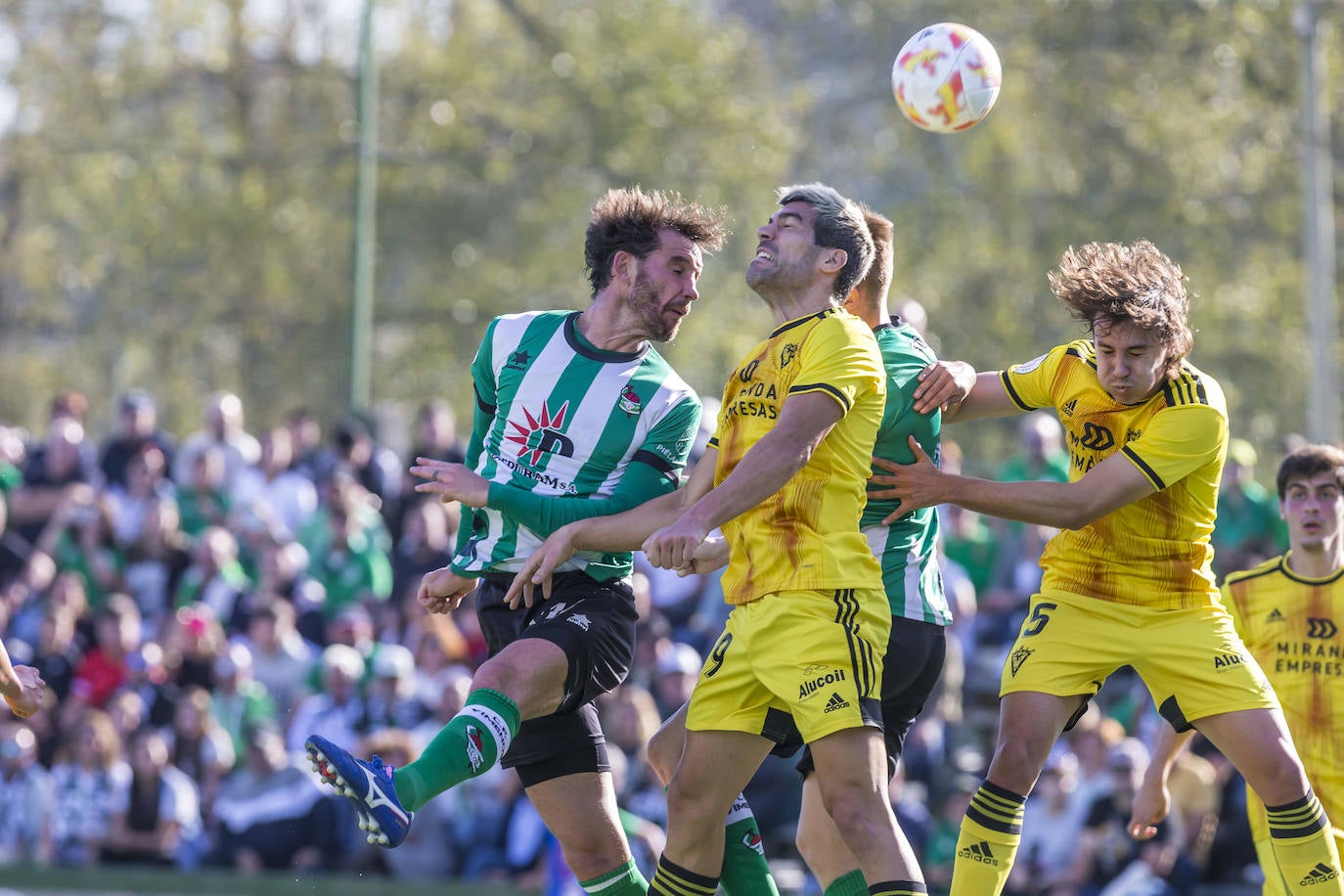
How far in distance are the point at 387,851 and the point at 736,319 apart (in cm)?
1395

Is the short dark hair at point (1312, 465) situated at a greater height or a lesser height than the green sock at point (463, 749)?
greater

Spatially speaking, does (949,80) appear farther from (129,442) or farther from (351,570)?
(129,442)

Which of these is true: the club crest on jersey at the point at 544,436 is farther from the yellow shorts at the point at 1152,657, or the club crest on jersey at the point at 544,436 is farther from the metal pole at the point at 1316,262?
the metal pole at the point at 1316,262

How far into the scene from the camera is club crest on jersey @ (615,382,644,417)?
641 centimetres

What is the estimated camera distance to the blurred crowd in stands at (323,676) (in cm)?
1098

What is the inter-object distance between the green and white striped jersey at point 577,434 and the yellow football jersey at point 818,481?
26.9 inches

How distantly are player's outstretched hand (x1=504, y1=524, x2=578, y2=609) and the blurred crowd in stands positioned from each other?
3663mm

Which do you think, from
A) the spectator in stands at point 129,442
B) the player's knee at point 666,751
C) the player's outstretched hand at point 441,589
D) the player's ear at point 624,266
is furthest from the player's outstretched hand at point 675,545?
the spectator in stands at point 129,442

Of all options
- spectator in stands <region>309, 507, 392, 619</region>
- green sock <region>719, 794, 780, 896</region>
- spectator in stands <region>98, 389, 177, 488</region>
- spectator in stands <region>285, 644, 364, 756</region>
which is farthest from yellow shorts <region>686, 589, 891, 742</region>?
spectator in stands <region>98, 389, 177, 488</region>

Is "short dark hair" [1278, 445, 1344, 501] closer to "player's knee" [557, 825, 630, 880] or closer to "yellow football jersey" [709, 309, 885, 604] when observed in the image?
"yellow football jersey" [709, 309, 885, 604]

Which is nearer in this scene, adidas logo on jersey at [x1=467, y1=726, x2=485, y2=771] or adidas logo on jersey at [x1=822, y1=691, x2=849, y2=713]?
adidas logo on jersey at [x1=822, y1=691, x2=849, y2=713]

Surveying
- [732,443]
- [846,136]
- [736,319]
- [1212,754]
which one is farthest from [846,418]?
[846,136]

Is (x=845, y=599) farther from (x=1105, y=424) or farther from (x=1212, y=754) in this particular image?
(x=1212, y=754)

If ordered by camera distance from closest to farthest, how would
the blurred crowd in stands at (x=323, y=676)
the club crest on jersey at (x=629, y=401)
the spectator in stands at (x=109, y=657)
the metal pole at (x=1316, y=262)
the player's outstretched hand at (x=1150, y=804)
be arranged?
the club crest on jersey at (x=629, y=401), the player's outstretched hand at (x=1150, y=804), the blurred crowd in stands at (x=323, y=676), the spectator in stands at (x=109, y=657), the metal pole at (x=1316, y=262)
